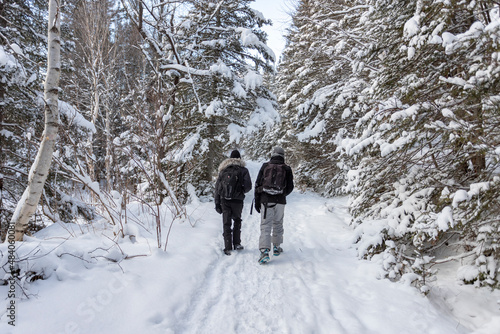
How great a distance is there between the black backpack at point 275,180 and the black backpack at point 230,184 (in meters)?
0.57

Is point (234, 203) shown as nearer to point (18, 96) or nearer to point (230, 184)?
point (230, 184)

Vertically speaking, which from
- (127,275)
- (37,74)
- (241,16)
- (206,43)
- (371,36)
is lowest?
(127,275)

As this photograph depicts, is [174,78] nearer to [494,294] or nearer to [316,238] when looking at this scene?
[316,238]

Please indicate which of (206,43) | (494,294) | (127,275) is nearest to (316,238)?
(494,294)

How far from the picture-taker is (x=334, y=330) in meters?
2.65

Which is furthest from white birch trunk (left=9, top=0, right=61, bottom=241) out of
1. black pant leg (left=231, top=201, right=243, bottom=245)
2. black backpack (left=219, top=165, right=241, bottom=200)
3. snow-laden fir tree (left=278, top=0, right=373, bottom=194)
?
snow-laden fir tree (left=278, top=0, right=373, bottom=194)

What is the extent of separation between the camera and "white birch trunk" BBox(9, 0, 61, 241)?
2896mm

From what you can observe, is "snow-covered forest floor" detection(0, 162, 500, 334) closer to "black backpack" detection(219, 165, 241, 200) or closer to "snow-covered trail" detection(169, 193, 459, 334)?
"snow-covered trail" detection(169, 193, 459, 334)

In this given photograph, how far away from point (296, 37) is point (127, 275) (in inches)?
592

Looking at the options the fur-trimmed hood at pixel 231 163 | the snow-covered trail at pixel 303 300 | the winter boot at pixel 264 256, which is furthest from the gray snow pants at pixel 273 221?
the fur-trimmed hood at pixel 231 163

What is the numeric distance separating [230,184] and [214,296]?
2.18m

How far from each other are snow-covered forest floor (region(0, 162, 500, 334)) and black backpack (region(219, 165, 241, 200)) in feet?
3.83

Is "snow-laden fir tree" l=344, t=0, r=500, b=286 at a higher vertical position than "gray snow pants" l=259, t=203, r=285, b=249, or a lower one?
higher

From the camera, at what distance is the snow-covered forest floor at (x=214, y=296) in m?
2.37
